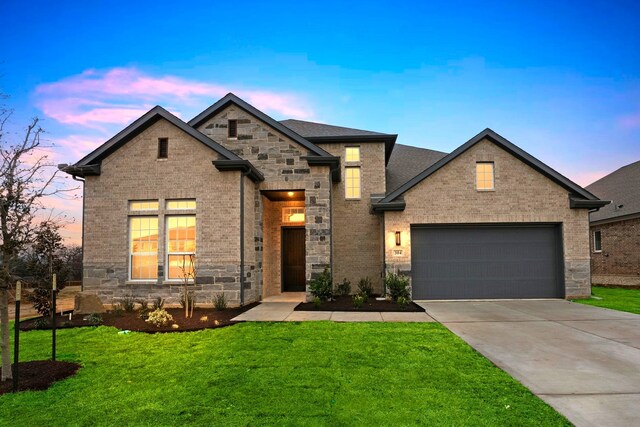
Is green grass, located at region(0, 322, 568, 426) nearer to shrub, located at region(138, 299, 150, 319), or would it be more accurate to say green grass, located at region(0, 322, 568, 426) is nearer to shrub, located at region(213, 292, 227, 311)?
shrub, located at region(138, 299, 150, 319)

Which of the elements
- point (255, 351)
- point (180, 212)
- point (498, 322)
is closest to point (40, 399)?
point (255, 351)

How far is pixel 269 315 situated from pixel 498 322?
595 cm

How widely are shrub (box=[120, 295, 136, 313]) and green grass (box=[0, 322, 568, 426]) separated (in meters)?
3.60

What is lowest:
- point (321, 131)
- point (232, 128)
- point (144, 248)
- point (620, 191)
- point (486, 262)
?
point (486, 262)

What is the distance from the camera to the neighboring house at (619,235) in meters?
19.2

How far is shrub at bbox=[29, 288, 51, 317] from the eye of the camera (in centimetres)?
975

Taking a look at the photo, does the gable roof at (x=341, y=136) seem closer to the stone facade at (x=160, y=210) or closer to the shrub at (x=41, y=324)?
the stone facade at (x=160, y=210)

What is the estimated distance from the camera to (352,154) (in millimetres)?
16672

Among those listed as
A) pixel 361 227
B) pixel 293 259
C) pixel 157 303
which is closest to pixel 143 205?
pixel 157 303

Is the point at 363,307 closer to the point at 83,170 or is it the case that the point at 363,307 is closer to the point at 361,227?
the point at 361,227

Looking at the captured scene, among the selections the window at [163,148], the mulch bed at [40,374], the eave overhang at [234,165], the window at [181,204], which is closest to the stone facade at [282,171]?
the eave overhang at [234,165]

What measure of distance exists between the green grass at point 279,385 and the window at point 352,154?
33.7 ft

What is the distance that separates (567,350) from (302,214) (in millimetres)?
10950

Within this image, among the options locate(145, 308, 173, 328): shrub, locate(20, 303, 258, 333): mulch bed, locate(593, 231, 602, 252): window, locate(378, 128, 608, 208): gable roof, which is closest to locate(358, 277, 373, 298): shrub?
locate(378, 128, 608, 208): gable roof
